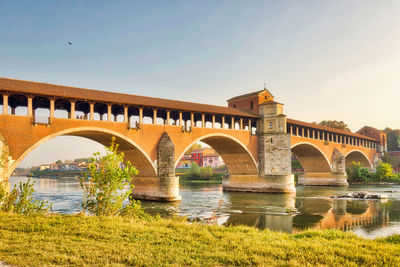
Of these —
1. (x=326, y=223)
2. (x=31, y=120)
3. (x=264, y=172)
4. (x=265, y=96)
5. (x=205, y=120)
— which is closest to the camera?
(x=326, y=223)

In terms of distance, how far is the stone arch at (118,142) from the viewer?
2170cm

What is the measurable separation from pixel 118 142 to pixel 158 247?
20672 mm

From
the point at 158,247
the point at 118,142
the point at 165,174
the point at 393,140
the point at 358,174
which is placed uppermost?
the point at 393,140

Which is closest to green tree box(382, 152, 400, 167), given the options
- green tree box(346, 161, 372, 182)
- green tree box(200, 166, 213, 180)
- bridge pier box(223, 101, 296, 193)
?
green tree box(346, 161, 372, 182)

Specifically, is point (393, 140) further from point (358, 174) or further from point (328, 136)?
point (328, 136)

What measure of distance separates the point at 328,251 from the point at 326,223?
13.2 m

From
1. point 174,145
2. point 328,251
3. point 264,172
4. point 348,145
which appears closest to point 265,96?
point 264,172

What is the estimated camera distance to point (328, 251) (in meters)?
7.24

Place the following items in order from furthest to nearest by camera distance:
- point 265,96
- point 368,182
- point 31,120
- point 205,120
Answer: point 368,182 → point 265,96 → point 205,120 → point 31,120

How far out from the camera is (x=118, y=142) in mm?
26969

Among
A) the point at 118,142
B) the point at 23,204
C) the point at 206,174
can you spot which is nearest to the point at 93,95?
the point at 118,142

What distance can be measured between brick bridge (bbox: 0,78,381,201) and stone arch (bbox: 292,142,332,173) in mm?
166

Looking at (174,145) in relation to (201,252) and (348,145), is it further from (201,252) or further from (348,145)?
(348,145)

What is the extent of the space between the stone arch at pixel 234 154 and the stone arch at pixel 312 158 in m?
11.3
